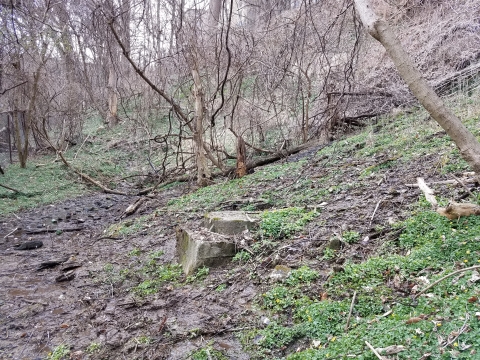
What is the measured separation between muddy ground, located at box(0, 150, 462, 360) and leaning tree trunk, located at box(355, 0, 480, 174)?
1033 mm

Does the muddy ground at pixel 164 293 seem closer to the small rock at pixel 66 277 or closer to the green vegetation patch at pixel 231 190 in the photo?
the small rock at pixel 66 277

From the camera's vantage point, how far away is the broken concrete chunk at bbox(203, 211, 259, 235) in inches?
194

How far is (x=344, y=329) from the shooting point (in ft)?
9.00

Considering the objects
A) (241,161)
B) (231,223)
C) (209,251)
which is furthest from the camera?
(241,161)

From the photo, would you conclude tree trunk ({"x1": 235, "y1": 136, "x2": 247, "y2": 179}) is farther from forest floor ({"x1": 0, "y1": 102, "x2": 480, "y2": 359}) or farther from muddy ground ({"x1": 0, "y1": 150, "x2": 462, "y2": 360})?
muddy ground ({"x1": 0, "y1": 150, "x2": 462, "y2": 360})

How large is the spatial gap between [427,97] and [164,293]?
3.07 m

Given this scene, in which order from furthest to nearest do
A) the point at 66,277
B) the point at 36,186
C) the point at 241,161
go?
the point at 36,186 → the point at 241,161 → the point at 66,277

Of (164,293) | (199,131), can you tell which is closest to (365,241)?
(164,293)

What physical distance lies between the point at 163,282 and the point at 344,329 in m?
2.45

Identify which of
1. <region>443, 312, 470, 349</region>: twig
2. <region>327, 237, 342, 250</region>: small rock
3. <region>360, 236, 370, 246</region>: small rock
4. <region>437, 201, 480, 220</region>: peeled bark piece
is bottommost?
<region>443, 312, 470, 349</region>: twig

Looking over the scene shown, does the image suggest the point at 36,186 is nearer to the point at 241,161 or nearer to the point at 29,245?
the point at 29,245

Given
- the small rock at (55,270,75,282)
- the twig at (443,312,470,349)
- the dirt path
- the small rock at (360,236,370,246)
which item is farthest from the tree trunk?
the twig at (443,312,470,349)

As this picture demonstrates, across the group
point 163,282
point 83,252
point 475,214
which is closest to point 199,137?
point 83,252

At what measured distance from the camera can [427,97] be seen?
3.02m
